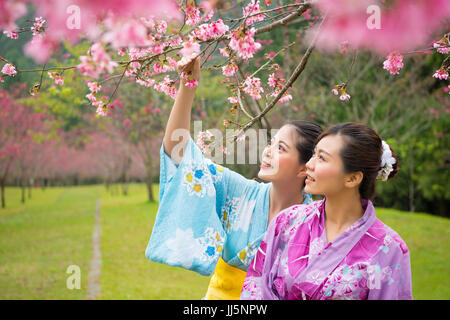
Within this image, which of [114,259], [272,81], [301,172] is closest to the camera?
[301,172]

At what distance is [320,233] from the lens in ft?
5.51

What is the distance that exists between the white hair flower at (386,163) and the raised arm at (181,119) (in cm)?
89

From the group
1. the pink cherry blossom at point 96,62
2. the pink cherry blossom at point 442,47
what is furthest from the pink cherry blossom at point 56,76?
the pink cherry blossom at point 442,47

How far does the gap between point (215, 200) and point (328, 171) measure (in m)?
0.52

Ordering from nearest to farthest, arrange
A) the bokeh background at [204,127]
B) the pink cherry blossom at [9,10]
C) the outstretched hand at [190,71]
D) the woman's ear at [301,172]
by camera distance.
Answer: the pink cherry blossom at [9,10], the outstretched hand at [190,71], the woman's ear at [301,172], the bokeh background at [204,127]

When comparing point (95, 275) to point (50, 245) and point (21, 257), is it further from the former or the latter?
point (50, 245)

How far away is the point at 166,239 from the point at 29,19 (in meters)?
1.20

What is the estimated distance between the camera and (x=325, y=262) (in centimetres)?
157

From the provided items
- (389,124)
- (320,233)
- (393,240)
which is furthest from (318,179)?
(389,124)

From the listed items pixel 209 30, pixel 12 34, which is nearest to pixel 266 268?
pixel 209 30

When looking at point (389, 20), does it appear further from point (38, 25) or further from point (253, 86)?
point (38, 25)

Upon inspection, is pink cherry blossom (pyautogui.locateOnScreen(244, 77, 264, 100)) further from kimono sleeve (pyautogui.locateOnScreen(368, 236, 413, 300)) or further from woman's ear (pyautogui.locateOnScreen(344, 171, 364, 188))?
kimono sleeve (pyautogui.locateOnScreen(368, 236, 413, 300))

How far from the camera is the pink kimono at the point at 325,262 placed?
148 cm

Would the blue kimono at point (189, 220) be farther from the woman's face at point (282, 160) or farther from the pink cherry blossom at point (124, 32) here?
the pink cherry blossom at point (124, 32)
